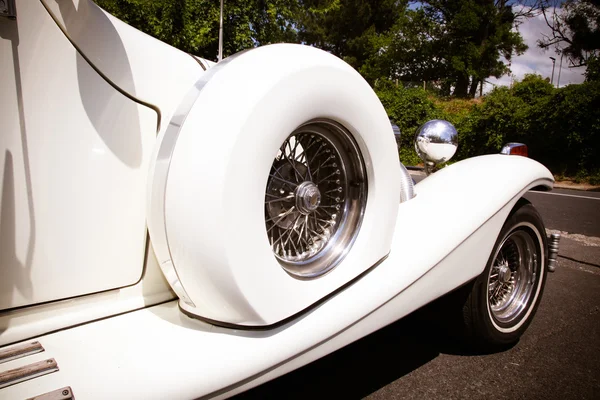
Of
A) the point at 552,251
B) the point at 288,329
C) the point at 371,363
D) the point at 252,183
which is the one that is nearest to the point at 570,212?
the point at 552,251

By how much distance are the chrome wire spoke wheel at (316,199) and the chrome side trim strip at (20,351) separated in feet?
2.14

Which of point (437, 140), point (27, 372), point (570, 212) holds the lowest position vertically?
point (570, 212)

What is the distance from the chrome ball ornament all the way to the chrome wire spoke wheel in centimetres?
121

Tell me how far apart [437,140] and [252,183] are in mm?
1707

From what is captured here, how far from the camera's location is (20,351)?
965 millimetres

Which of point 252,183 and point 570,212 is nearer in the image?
point 252,183

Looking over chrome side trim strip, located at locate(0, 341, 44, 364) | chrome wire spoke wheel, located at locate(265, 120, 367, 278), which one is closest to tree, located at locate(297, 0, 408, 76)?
chrome wire spoke wheel, located at locate(265, 120, 367, 278)

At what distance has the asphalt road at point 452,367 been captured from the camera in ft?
5.65

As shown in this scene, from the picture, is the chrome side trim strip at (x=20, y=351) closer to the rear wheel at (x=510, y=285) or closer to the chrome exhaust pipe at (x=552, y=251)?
the rear wheel at (x=510, y=285)

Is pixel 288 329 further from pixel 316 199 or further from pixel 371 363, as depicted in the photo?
pixel 371 363

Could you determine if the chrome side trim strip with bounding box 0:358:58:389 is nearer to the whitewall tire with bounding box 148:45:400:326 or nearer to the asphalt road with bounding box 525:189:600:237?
the whitewall tire with bounding box 148:45:400:326

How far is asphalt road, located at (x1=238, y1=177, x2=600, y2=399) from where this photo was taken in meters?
1.72

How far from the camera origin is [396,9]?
34625mm

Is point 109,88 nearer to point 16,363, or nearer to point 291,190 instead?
point 291,190
